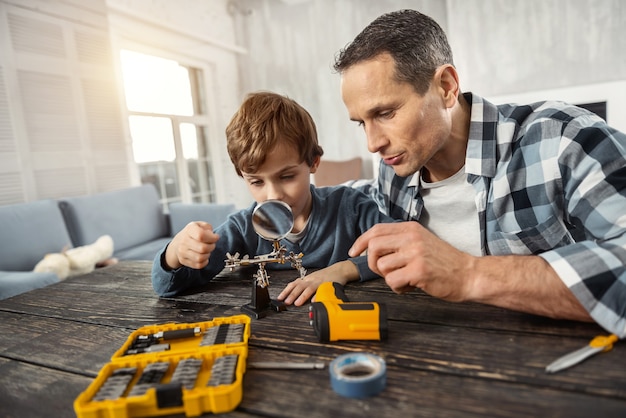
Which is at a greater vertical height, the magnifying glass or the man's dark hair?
the man's dark hair

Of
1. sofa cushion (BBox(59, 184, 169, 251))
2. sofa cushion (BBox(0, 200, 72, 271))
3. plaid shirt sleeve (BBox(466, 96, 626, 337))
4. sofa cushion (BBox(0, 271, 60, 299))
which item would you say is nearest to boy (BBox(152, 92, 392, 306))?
plaid shirt sleeve (BBox(466, 96, 626, 337))

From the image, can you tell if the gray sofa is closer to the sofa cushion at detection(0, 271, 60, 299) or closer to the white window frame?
the sofa cushion at detection(0, 271, 60, 299)

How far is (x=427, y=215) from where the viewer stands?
1593 mm

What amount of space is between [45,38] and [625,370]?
4887mm

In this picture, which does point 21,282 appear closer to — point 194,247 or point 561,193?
point 194,247

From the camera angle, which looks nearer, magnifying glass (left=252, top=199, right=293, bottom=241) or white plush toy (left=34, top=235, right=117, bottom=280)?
magnifying glass (left=252, top=199, right=293, bottom=241)

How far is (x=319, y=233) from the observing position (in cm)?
142

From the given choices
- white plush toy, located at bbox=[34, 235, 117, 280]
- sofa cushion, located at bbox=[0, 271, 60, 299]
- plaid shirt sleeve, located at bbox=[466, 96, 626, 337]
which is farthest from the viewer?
white plush toy, located at bbox=[34, 235, 117, 280]

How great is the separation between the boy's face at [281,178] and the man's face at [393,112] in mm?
238

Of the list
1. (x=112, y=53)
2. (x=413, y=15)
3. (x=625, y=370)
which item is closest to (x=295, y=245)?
(x=413, y=15)

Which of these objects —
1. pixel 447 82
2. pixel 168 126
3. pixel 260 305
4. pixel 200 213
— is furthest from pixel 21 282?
pixel 168 126

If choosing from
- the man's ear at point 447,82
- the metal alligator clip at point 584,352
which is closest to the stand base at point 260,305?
the metal alligator clip at point 584,352

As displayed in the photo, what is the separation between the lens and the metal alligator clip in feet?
2.02

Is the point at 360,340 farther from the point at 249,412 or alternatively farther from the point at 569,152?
the point at 569,152
